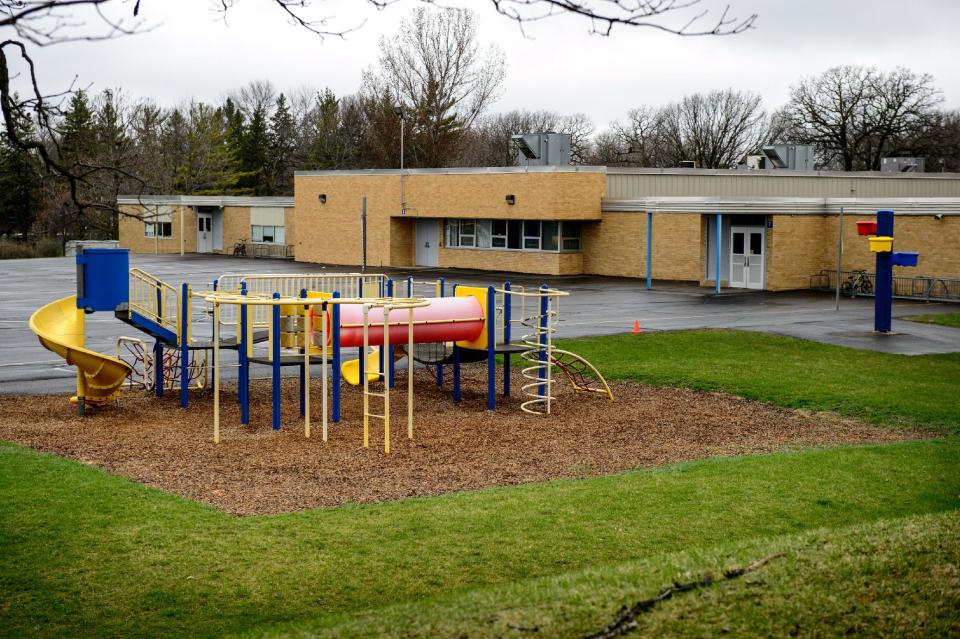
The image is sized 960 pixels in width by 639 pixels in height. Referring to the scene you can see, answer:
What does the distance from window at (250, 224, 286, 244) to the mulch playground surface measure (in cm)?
4592

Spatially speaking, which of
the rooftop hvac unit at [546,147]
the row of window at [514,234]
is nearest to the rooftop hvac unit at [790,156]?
the rooftop hvac unit at [546,147]

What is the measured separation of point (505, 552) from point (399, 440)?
5.42 meters

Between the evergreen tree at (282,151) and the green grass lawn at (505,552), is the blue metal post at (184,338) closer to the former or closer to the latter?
the green grass lawn at (505,552)

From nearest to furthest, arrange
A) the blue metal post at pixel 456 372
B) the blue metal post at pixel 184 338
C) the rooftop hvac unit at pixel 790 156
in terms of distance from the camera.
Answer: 1. the blue metal post at pixel 184 338
2. the blue metal post at pixel 456 372
3. the rooftop hvac unit at pixel 790 156

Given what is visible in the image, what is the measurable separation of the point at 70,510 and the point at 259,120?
89464 mm

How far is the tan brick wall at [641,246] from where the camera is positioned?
42.8 meters

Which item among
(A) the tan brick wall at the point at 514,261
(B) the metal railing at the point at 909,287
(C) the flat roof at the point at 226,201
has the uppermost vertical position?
(C) the flat roof at the point at 226,201

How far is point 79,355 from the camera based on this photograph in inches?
616

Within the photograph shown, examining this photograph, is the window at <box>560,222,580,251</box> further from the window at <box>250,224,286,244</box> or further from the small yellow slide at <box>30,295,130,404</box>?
the small yellow slide at <box>30,295,130,404</box>

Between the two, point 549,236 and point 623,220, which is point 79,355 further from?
point 549,236

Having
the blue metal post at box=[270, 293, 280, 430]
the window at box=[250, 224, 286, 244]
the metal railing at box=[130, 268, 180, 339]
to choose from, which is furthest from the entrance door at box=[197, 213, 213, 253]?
the blue metal post at box=[270, 293, 280, 430]

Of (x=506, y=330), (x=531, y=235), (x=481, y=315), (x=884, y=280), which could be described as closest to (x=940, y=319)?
(x=884, y=280)

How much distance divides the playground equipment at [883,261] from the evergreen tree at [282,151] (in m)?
76.7

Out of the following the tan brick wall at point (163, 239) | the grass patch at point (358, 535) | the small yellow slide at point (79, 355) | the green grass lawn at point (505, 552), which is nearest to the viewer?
the green grass lawn at point (505, 552)
